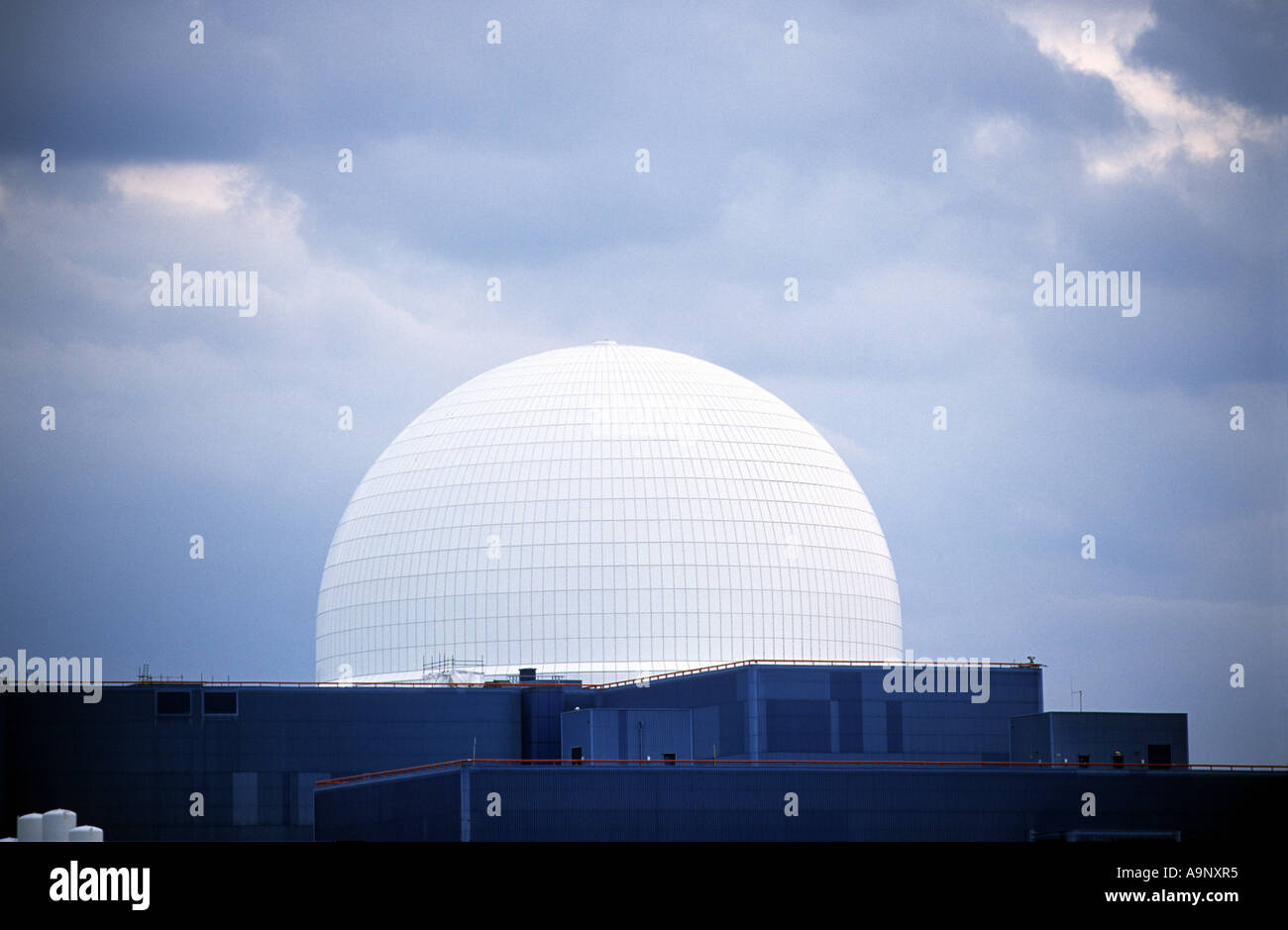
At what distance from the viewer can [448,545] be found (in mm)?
86875

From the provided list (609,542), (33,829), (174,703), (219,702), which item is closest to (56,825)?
(33,829)

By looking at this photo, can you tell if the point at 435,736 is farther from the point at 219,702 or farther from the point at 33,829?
the point at 33,829

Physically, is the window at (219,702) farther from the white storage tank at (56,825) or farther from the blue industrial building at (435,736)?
the white storage tank at (56,825)

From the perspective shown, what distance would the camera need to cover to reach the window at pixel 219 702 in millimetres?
77562

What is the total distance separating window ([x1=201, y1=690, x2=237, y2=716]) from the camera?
77.6 metres

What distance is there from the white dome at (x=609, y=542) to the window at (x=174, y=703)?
36.7ft

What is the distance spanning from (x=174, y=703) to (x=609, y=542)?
1757 centimetres

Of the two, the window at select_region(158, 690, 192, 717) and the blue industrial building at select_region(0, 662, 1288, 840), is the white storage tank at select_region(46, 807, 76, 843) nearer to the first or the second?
the blue industrial building at select_region(0, 662, 1288, 840)

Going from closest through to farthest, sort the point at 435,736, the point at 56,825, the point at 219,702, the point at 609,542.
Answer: the point at 56,825, the point at 219,702, the point at 435,736, the point at 609,542

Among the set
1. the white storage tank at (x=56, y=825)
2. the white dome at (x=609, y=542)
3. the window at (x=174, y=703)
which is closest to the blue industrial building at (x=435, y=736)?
the window at (x=174, y=703)

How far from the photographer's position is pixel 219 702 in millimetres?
77688

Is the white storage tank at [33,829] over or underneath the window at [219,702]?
underneath
